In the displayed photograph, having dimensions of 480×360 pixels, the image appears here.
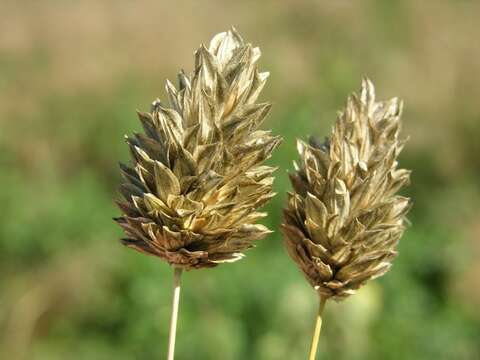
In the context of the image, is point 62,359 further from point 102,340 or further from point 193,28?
point 193,28

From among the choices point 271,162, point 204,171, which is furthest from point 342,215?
point 271,162

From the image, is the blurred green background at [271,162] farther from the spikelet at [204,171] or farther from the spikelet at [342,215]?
the spikelet at [204,171]

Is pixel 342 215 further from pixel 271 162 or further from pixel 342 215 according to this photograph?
pixel 271 162

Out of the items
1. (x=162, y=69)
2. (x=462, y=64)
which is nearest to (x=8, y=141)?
(x=162, y=69)

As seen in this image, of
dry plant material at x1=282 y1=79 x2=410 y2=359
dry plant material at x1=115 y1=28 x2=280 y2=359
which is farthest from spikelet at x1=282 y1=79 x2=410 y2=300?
dry plant material at x1=115 y1=28 x2=280 y2=359

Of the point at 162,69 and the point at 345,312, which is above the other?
the point at 162,69

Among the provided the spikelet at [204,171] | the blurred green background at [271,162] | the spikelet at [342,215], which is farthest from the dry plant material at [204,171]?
the blurred green background at [271,162]

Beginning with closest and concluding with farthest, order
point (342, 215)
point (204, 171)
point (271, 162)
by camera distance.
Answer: point (204, 171) < point (342, 215) < point (271, 162)
